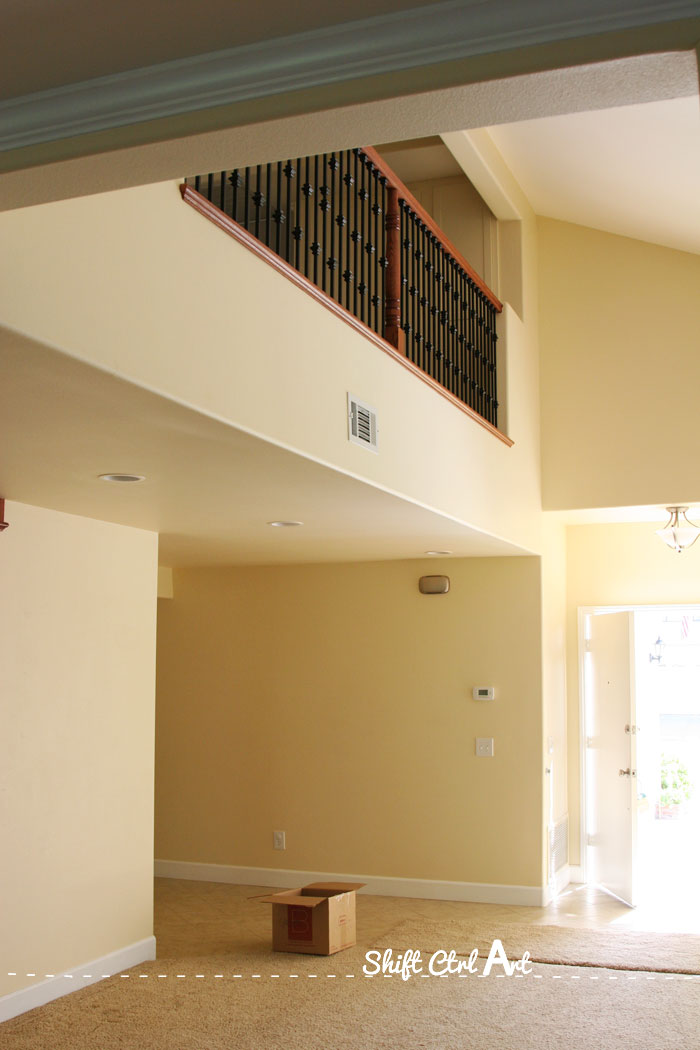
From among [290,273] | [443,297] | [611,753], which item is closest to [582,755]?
[611,753]

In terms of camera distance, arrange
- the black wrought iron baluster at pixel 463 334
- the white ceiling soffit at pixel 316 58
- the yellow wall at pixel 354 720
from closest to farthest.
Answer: the white ceiling soffit at pixel 316 58 → the black wrought iron baluster at pixel 463 334 → the yellow wall at pixel 354 720

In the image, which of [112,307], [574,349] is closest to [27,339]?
[112,307]

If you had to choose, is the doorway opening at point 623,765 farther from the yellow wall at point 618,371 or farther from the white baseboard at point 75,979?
the white baseboard at point 75,979

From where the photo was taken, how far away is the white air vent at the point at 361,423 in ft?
13.4

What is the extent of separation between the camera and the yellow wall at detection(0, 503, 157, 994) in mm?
4523

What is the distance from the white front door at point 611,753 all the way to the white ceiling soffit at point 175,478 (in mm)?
1543

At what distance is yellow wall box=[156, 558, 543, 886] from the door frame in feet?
3.69

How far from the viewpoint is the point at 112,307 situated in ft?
8.64

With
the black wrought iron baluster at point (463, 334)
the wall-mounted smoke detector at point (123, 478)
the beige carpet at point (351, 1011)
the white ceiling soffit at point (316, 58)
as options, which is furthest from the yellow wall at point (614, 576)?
the white ceiling soffit at point (316, 58)

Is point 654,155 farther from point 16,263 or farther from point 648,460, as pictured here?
point 16,263

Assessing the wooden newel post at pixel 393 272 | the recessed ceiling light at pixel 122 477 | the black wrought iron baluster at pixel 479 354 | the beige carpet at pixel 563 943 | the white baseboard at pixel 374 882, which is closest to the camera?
the recessed ceiling light at pixel 122 477

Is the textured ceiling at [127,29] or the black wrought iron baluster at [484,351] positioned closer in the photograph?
the textured ceiling at [127,29]

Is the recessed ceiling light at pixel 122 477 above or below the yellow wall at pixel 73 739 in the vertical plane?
above

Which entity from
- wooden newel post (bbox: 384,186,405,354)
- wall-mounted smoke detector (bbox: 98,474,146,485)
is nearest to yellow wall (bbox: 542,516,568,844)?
wooden newel post (bbox: 384,186,405,354)
